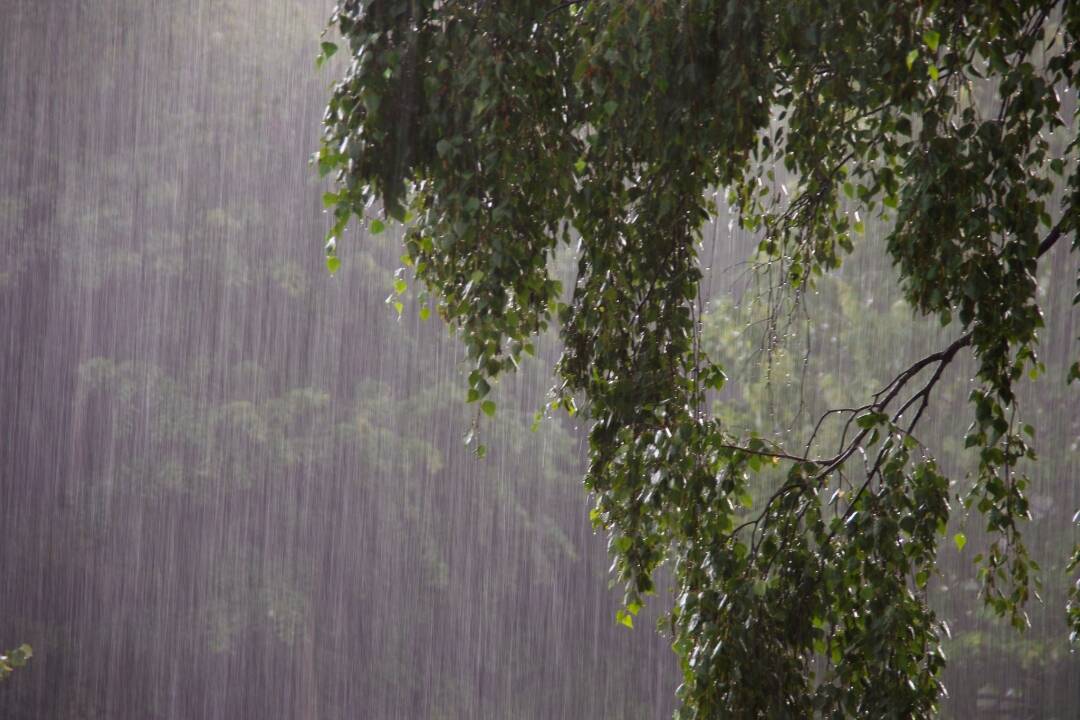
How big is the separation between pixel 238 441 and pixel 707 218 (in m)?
8.54

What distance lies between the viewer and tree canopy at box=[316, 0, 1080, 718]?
79.8 inches

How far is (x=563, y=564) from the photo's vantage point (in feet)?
39.3

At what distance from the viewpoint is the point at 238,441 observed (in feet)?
35.0

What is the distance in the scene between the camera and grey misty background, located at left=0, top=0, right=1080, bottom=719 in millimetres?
10938

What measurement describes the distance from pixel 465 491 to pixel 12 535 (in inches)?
157

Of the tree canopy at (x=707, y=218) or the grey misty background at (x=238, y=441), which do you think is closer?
the tree canopy at (x=707, y=218)

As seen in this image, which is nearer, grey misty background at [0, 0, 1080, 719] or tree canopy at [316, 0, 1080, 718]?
tree canopy at [316, 0, 1080, 718]

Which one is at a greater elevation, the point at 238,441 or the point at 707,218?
the point at 238,441

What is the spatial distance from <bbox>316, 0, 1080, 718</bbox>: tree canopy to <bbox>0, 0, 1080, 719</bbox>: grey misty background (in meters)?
7.97

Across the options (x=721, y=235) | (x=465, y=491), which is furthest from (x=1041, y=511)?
(x=465, y=491)

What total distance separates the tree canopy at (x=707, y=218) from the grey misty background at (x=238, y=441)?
7966 mm

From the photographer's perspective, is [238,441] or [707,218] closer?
[707,218]

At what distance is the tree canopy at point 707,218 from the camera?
2027 mm

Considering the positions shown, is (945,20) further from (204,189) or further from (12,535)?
(12,535)
